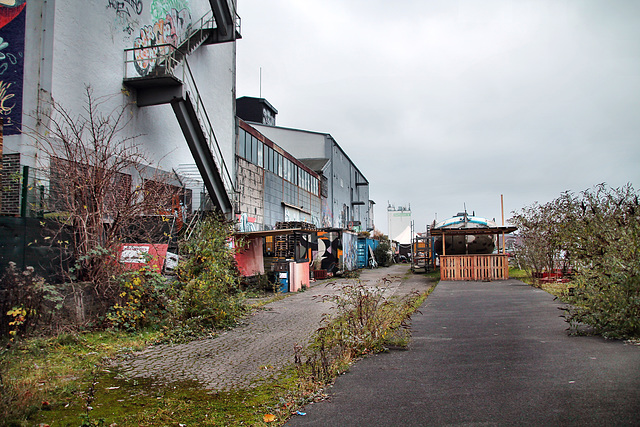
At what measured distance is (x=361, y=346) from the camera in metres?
6.91

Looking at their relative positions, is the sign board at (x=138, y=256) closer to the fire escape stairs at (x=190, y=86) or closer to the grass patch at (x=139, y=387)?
the grass patch at (x=139, y=387)

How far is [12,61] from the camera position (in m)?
12.1

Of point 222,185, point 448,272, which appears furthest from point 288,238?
point 448,272

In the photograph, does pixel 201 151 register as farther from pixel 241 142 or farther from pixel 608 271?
pixel 608 271

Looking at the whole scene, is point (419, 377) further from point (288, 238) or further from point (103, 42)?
point (288, 238)

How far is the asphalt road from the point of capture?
409 centimetres

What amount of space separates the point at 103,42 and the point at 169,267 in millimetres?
7462

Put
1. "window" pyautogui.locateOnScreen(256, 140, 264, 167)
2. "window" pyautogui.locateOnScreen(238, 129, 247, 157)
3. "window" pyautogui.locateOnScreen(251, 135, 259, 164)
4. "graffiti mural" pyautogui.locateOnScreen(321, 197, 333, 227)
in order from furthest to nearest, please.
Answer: "graffiti mural" pyautogui.locateOnScreen(321, 197, 333, 227) → "window" pyautogui.locateOnScreen(256, 140, 264, 167) → "window" pyautogui.locateOnScreen(251, 135, 259, 164) → "window" pyautogui.locateOnScreen(238, 129, 247, 157)

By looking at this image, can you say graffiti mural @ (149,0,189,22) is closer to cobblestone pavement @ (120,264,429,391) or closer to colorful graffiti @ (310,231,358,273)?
cobblestone pavement @ (120,264,429,391)

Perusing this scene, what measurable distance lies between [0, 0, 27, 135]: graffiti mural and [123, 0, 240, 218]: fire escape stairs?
10.9 feet

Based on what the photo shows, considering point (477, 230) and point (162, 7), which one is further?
point (477, 230)

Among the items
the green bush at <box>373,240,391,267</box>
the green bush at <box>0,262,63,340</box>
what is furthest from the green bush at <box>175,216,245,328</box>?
the green bush at <box>373,240,391,267</box>

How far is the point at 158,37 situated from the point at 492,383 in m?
16.5

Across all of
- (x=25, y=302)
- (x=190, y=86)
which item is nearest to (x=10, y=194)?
(x=25, y=302)
